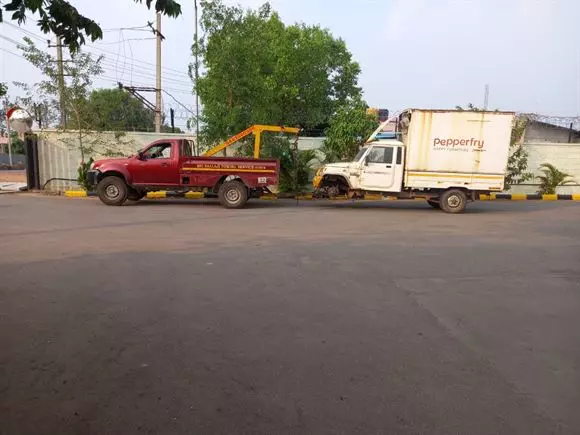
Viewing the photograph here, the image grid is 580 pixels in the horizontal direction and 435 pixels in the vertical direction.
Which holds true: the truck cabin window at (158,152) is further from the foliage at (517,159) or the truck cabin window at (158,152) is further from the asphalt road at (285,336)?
the foliage at (517,159)

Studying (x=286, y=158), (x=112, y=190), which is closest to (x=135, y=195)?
(x=112, y=190)

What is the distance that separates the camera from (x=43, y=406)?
10.3ft

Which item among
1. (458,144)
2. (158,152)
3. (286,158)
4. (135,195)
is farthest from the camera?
(286,158)

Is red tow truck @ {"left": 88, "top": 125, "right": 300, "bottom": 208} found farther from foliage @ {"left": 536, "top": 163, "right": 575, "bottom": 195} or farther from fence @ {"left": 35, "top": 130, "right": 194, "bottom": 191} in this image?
foliage @ {"left": 536, "top": 163, "right": 575, "bottom": 195}

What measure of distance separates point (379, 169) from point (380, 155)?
0.41 m

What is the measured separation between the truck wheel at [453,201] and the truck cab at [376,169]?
53.1 inches

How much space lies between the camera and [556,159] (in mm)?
21219

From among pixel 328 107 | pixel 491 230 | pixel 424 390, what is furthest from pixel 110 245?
pixel 328 107

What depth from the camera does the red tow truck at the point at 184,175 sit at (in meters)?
14.4

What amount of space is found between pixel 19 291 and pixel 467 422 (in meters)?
4.89

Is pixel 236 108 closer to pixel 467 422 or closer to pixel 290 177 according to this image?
pixel 290 177

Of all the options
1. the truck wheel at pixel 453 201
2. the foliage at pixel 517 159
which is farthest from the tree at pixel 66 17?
the foliage at pixel 517 159

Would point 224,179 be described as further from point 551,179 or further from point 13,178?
point 13,178

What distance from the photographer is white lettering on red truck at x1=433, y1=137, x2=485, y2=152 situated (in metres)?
13.9
